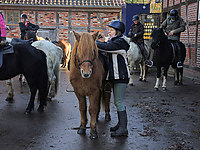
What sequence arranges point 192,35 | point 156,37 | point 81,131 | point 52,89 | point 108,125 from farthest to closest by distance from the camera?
point 192,35 → point 156,37 → point 52,89 → point 108,125 → point 81,131

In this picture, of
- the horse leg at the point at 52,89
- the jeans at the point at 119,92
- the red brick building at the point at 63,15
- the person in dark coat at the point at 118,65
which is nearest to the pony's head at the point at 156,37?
the horse leg at the point at 52,89

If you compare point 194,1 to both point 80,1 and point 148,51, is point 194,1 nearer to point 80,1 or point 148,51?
point 148,51

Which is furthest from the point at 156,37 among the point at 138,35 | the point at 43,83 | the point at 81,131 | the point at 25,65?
the point at 81,131

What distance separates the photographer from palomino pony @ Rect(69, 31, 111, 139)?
3783 millimetres

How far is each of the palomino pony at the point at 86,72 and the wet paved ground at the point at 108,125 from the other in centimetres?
42

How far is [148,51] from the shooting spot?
11227 mm

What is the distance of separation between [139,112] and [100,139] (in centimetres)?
201

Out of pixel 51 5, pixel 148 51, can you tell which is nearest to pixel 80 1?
pixel 51 5

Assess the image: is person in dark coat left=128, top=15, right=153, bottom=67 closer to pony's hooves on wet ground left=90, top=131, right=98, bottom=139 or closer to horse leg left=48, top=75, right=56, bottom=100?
horse leg left=48, top=75, right=56, bottom=100

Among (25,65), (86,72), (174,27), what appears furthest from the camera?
(174,27)

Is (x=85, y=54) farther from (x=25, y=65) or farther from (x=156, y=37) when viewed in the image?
(x=156, y=37)

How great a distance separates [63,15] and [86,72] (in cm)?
1551

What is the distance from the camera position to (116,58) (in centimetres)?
425

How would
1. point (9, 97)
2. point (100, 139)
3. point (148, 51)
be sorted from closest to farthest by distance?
point (100, 139) < point (9, 97) < point (148, 51)
